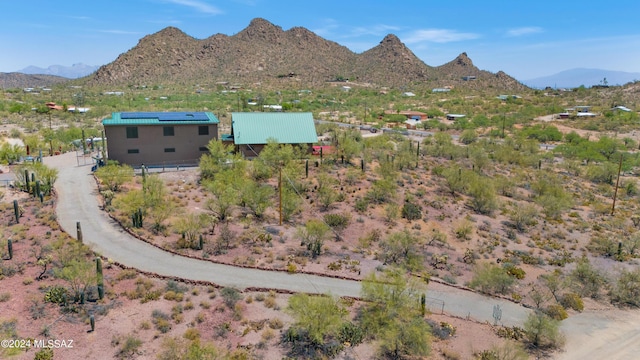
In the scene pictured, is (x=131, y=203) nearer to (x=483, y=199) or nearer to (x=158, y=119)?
(x=158, y=119)

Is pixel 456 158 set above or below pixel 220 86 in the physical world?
below

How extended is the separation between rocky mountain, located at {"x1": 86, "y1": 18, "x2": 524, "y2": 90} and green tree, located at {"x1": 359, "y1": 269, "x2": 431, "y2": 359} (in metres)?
134

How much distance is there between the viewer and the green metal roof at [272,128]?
43812 millimetres

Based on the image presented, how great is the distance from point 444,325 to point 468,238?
42.3 feet

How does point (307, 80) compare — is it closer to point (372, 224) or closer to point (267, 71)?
point (267, 71)

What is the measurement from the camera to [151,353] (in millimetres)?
15891

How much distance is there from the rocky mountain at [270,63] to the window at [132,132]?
360 feet

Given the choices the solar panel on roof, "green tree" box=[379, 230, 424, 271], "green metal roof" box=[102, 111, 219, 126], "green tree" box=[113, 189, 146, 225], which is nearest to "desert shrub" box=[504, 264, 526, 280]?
"green tree" box=[379, 230, 424, 271]

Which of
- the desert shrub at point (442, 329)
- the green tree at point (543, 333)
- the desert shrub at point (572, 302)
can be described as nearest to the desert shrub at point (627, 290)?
the desert shrub at point (572, 302)

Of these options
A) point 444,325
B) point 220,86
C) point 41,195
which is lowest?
point 444,325

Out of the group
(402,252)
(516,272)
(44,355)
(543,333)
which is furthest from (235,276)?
(516,272)

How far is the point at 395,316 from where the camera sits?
18438mm

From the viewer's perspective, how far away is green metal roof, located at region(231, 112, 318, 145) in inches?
1725

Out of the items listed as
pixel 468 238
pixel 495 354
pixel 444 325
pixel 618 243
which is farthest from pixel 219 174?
pixel 618 243
